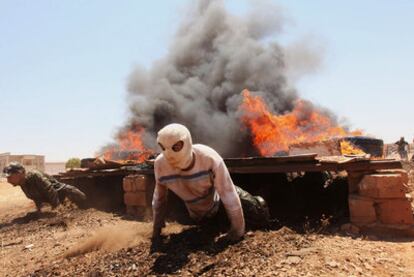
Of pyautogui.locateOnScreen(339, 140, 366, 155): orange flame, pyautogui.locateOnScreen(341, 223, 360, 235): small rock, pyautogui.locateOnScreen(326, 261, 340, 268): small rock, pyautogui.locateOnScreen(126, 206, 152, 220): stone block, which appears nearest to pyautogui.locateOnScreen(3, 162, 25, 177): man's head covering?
pyautogui.locateOnScreen(126, 206, 152, 220): stone block

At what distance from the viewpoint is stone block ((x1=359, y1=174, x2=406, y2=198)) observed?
4.93 m

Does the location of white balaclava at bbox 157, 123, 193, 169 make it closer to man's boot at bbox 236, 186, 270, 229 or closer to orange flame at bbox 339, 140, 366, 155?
man's boot at bbox 236, 186, 270, 229

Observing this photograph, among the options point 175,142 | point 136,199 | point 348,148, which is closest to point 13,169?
point 136,199

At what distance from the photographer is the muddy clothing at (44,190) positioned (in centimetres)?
860

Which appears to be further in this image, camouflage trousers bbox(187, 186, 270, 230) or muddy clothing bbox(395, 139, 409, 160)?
muddy clothing bbox(395, 139, 409, 160)

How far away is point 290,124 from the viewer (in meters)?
16.6

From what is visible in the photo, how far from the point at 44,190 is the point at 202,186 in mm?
5578

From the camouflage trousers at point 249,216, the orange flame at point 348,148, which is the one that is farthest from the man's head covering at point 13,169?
the orange flame at point 348,148

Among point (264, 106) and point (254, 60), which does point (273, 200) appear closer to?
point (264, 106)

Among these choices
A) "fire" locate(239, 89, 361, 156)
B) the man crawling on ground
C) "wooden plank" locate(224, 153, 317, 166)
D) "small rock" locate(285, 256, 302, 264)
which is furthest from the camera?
"fire" locate(239, 89, 361, 156)

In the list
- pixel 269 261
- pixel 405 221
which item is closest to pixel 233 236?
pixel 269 261

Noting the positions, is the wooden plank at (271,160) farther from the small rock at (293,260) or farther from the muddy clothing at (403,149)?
the muddy clothing at (403,149)

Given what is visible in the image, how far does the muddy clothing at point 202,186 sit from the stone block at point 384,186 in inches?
77.7

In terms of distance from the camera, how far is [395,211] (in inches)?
193
